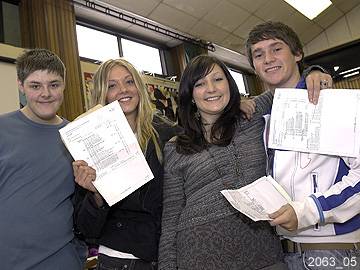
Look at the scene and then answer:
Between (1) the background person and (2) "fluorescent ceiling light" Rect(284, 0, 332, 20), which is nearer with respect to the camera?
(1) the background person

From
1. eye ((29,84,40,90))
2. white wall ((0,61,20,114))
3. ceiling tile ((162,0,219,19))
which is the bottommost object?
eye ((29,84,40,90))

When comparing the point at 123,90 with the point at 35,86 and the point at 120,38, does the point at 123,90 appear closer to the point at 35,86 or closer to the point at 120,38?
the point at 35,86

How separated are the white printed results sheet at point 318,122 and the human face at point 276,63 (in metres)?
0.16

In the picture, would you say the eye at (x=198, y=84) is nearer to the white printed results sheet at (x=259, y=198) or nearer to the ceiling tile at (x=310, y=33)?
the white printed results sheet at (x=259, y=198)

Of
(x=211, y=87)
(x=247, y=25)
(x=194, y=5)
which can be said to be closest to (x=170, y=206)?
(x=211, y=87)

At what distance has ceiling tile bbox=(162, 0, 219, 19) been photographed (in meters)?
4.33

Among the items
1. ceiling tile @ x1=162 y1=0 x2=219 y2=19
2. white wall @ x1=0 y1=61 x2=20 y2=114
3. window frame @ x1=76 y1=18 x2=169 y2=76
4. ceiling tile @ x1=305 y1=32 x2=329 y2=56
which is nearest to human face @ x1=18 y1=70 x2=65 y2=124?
white wall @ x1=0 y1=61 x2=20 y2=114

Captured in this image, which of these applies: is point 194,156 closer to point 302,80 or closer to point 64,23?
point 302,80

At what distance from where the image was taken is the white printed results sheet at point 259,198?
100 centimetres

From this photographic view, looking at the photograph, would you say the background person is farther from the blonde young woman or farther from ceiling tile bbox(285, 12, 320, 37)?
ceiling tile bbox(285, 12, 320, 37)

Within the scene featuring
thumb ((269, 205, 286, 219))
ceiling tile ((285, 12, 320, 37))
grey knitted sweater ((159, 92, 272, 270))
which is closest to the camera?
thumb ((269, 205, 286, 219))

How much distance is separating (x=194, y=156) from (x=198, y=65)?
1.29ft

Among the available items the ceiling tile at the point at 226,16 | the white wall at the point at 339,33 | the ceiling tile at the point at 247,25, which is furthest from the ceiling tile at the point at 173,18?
the white wall at the point at 339,33

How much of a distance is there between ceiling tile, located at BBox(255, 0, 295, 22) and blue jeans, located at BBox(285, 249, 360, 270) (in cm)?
449
